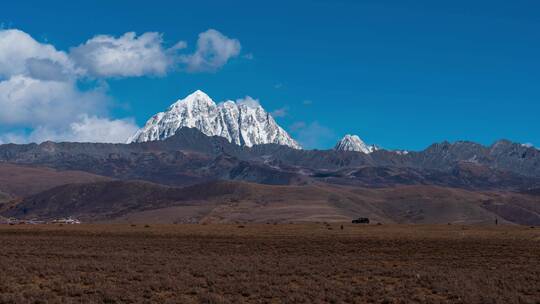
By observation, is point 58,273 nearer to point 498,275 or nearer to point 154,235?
point 498,275

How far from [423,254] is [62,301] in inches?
1405

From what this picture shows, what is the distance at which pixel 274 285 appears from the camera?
128 feet

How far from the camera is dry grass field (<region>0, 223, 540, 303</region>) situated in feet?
117

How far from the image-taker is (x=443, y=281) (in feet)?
133

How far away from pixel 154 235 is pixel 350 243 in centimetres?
2874

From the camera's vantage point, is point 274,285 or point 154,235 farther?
point 154,235

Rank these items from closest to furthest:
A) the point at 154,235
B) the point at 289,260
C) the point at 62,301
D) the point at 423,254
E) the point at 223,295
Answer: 1. the point at 62,301
2. the point at 223,295
3. the point at 289,260
4. the point at 423,254
5. the point at 154,235

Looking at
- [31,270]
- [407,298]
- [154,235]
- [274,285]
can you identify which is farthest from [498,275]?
[154,235]

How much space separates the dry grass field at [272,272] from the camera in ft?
117

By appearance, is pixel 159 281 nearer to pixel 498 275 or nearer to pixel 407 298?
pixel 407 298

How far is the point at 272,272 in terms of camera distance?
45.4 meters

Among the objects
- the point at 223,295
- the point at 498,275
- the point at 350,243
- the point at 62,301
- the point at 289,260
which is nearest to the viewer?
the point at 62,301

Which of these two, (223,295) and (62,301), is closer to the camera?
(62,301)

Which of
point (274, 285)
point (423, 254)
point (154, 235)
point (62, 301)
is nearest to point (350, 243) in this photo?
point (423, 254)
